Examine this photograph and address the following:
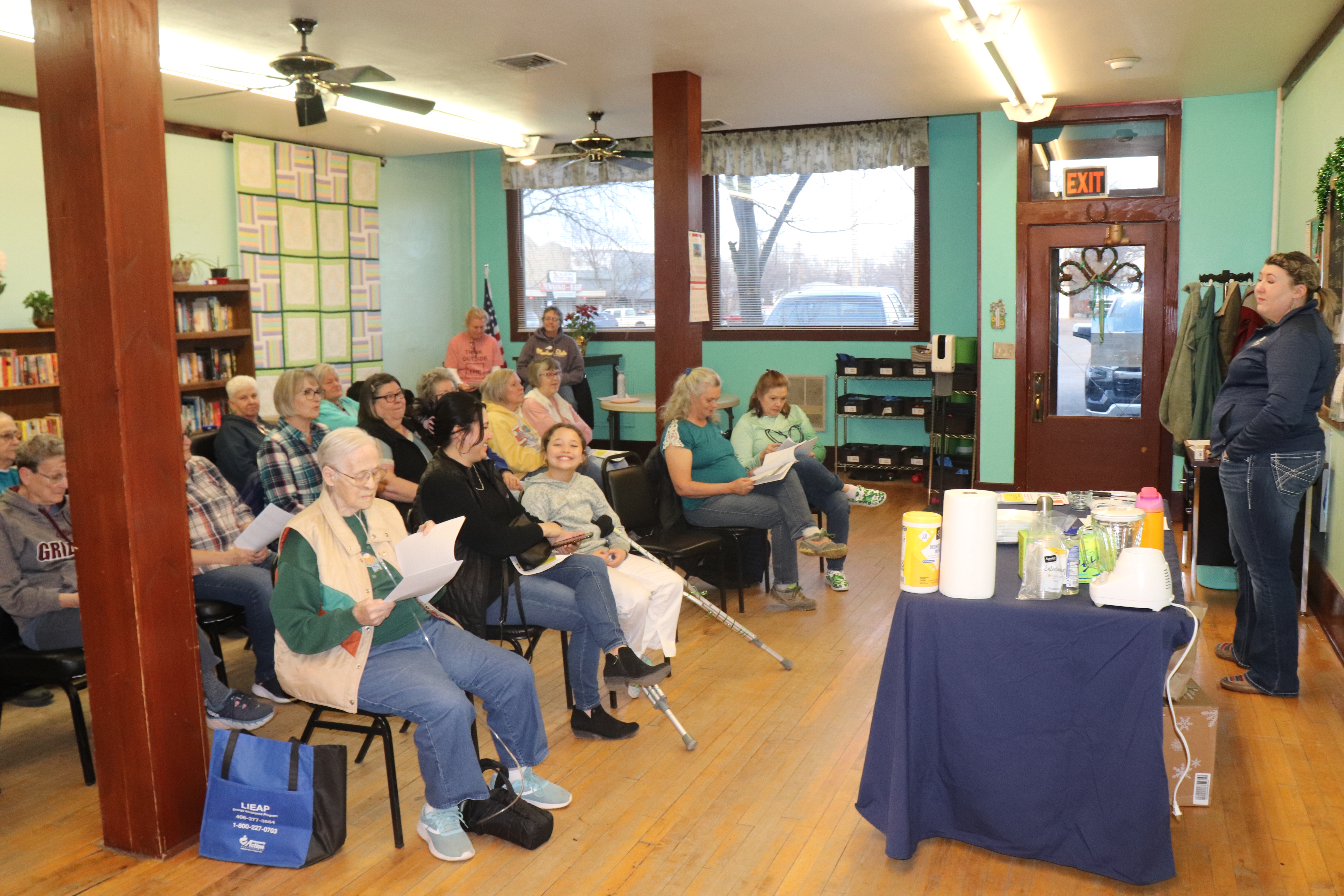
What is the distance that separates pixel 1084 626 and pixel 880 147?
22.3ft

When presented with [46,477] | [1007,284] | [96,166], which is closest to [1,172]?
[46,477]

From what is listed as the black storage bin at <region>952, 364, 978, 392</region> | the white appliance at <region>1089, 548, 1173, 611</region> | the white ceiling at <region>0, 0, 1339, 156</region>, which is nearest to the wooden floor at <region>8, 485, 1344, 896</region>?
the white appliance at <region>1089, 548, 1173, 611</region>

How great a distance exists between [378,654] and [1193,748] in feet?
7.74

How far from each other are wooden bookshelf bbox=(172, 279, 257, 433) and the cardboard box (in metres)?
6.67

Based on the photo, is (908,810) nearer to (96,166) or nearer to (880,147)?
(96,166)

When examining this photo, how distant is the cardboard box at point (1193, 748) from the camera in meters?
3.01

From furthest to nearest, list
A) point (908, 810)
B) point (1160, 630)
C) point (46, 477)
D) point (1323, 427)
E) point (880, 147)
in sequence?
point (880, 147), point (1323, 427), point (46, 477), point (908, 810), point (1160, 630)

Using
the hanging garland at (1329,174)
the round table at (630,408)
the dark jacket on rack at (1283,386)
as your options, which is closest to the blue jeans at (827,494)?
the dark jacket on rack at (1283,386)

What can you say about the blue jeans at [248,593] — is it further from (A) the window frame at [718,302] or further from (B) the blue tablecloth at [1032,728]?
(A) the window frame at [718,302]

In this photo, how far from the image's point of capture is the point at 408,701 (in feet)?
9.11

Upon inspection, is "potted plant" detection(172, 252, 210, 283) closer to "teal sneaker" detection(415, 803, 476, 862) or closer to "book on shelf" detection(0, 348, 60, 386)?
"book on shelf" detection(0, 348, 60, 386)

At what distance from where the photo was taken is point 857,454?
8883 millimetres

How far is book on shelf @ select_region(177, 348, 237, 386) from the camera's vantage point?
298 inches

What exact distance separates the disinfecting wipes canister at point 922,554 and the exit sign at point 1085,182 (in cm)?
561
